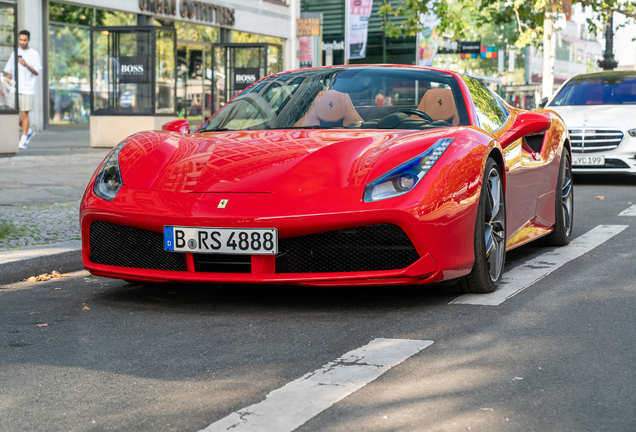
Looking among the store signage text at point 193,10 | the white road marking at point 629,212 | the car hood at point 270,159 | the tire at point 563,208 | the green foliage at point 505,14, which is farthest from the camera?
the store signage text at point 193,10

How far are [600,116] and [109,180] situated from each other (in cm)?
855

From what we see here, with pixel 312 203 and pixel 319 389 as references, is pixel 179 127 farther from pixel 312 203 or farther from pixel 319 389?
pixel 319 389

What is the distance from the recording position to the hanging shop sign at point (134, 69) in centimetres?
1788

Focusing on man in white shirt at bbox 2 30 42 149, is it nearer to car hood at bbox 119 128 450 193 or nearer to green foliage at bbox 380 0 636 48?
car hood at bbox 119 128 450 193

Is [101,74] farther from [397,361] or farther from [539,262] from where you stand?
[397,361]

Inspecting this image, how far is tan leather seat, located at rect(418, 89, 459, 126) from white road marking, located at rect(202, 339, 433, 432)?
1.87m

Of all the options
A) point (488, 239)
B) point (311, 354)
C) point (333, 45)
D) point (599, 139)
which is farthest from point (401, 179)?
point (333, 45)

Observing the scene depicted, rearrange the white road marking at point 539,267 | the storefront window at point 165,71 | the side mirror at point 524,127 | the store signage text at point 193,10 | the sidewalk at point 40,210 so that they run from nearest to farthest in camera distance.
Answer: the white road marking at point 539,267 → the side mirror at point 524,127 → the sidewalk at point 40,210 → the storefront window at point 165,71 → the store signage text at point 193,10

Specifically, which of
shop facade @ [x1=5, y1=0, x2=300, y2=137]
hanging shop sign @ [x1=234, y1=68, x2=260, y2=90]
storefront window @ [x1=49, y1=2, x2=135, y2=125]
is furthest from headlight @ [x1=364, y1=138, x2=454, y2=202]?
storefront window @ [x1=49, y1=2, x2=135, y2=125]

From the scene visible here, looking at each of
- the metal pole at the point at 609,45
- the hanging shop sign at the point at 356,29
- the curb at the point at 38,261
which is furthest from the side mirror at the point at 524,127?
the hanging shop sign at the point at 356,29

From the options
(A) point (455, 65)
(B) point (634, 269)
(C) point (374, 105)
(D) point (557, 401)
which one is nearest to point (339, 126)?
(C) point (374, 105)

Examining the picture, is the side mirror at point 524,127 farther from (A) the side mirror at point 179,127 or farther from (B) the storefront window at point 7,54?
(B) the storefront window at point 7,54

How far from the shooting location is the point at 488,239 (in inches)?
185

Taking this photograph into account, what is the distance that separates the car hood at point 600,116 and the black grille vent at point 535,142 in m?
5.82
